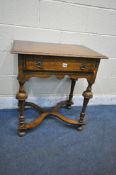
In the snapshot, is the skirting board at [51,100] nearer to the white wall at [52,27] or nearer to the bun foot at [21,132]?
the white wall at [52,27]

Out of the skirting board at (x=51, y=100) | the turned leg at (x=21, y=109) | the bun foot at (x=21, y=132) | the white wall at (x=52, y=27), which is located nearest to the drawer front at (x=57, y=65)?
the turned leg at (x=21, y=109)

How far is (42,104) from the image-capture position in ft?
6.54

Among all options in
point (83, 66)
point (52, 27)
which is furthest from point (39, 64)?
point (52, 27)

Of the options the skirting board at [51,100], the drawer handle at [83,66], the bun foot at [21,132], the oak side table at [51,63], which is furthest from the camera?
the skirting board at [51,100]

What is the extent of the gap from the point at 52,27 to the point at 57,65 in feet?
1.78

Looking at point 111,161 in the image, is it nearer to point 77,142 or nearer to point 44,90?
point 77,142

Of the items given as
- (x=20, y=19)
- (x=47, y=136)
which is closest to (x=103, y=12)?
(x=20, y=19)

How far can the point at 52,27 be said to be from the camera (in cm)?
163

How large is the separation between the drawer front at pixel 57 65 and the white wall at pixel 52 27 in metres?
0.49

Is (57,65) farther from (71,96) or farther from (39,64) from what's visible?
(71,96)

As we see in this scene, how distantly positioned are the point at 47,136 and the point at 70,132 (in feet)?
0.79

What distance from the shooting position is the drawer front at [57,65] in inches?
48.7

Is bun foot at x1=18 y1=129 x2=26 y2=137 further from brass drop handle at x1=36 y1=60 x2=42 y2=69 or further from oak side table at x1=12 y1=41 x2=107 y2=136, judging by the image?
brass drop handle at x1=36 y1=60 x2=42 y2=69

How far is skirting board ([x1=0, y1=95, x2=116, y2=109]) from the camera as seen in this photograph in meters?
1.87
